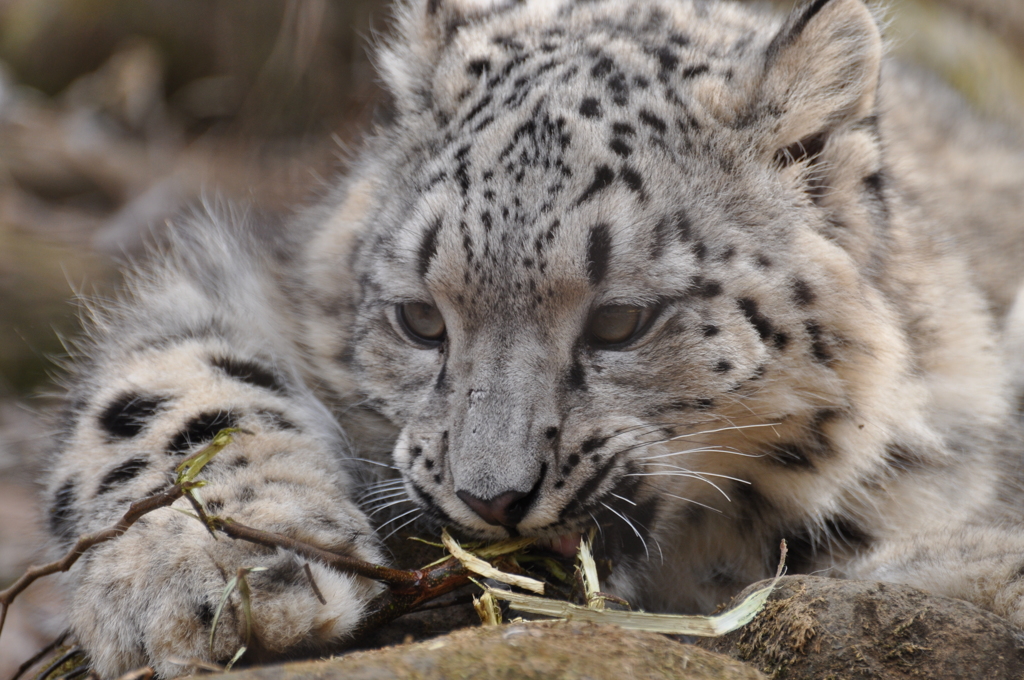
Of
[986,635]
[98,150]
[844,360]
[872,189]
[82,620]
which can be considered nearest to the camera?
[986,635]

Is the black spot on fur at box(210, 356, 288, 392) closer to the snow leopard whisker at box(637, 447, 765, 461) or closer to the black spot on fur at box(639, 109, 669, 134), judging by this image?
the snow leopard whisker at box(637, 447, 765, 461)

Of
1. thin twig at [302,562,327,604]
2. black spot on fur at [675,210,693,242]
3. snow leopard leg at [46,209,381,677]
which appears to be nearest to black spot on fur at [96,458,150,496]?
snow leopard leg at [46,209,381,677]

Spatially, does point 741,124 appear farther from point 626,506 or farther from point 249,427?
point 249,427

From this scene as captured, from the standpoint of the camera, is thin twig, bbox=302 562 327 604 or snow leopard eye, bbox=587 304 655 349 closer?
thin twig, bbox=302 562 327 604

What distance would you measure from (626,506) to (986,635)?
3.29 feet

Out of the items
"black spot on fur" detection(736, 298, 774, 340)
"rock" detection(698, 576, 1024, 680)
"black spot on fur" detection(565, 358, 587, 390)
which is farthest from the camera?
"black spot on fur" detection(736, 298, 774, 340)

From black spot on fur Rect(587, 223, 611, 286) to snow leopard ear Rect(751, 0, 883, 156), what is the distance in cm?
67

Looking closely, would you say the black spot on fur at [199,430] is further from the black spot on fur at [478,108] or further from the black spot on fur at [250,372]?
the black spot on fur at [478,108]

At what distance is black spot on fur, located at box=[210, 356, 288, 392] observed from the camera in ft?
11.6

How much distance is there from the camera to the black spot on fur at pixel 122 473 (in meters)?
3.02

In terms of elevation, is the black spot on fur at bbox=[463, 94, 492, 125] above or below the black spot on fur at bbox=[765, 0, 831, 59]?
below

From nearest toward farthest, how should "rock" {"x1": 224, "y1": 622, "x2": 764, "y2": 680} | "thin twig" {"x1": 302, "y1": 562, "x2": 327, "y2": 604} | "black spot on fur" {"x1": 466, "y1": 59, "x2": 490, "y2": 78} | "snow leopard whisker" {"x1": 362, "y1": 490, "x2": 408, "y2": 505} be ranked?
"rock" {"x1": 224, "y1": 622, "x2": 764, "y2": 680} < "thin twig" {"x1": 302, "y1": 562, "x2": 327, "y2": 604} < "snow leopard whisker" {"x1": 362, "y1": 490, "x2": 408, "y2": 505} < "black spot on fur" {"x1": 466, "y1": 59, "x2": 490, "y2": 78}

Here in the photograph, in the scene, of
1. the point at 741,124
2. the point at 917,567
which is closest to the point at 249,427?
the point at 741,124

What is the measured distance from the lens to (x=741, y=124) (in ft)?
9.94
